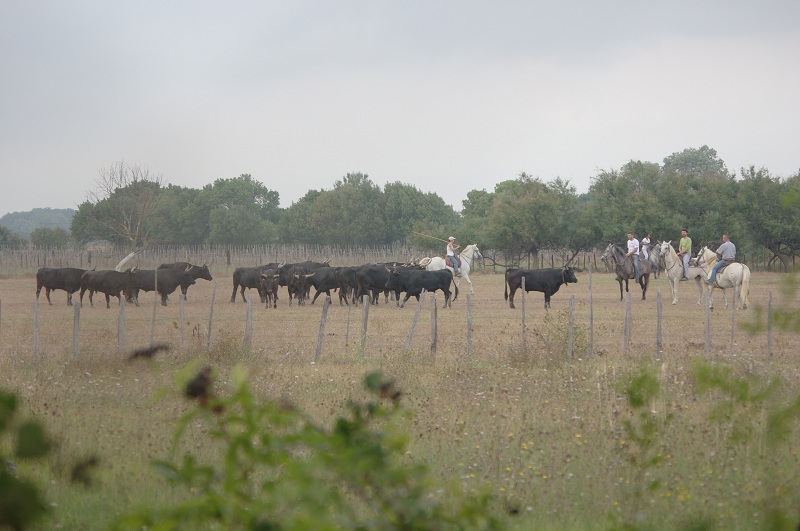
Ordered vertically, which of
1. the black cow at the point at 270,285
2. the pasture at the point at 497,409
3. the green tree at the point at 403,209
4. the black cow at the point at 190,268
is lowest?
the pasture at the point at 497,409

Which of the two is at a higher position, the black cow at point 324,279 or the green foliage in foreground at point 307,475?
the green foliage in foreground at point 307,475

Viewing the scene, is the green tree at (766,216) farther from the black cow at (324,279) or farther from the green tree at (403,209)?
the green tree at (403,209)

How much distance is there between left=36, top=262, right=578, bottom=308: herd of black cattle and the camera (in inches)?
1174

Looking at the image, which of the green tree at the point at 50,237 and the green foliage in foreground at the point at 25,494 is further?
the green tree at the point at 50,237

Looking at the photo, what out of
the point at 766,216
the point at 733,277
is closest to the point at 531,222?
the point at 766,216

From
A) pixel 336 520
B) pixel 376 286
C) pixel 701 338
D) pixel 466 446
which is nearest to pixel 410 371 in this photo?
pixel 466 446

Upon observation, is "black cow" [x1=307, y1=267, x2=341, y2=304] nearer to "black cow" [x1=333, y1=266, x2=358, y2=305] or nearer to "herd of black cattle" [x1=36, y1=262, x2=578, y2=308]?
"herd of black cattle" [x1=36, y1=262, x2=578, y2=308]

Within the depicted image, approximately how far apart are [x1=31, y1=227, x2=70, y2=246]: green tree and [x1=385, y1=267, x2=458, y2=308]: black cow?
67.3 metres

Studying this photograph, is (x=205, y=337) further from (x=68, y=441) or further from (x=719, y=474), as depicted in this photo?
(x=719, y=474)

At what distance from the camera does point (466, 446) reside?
9.67 m

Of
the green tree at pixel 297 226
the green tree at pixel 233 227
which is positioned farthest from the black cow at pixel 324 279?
the green tree at pixel 297 226

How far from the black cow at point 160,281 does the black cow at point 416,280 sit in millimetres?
7581

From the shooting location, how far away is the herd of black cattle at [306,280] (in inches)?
1174

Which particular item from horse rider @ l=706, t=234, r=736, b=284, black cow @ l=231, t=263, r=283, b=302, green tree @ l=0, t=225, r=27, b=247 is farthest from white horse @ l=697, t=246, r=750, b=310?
green tree @ l=0, t=225, r=27, b=247
